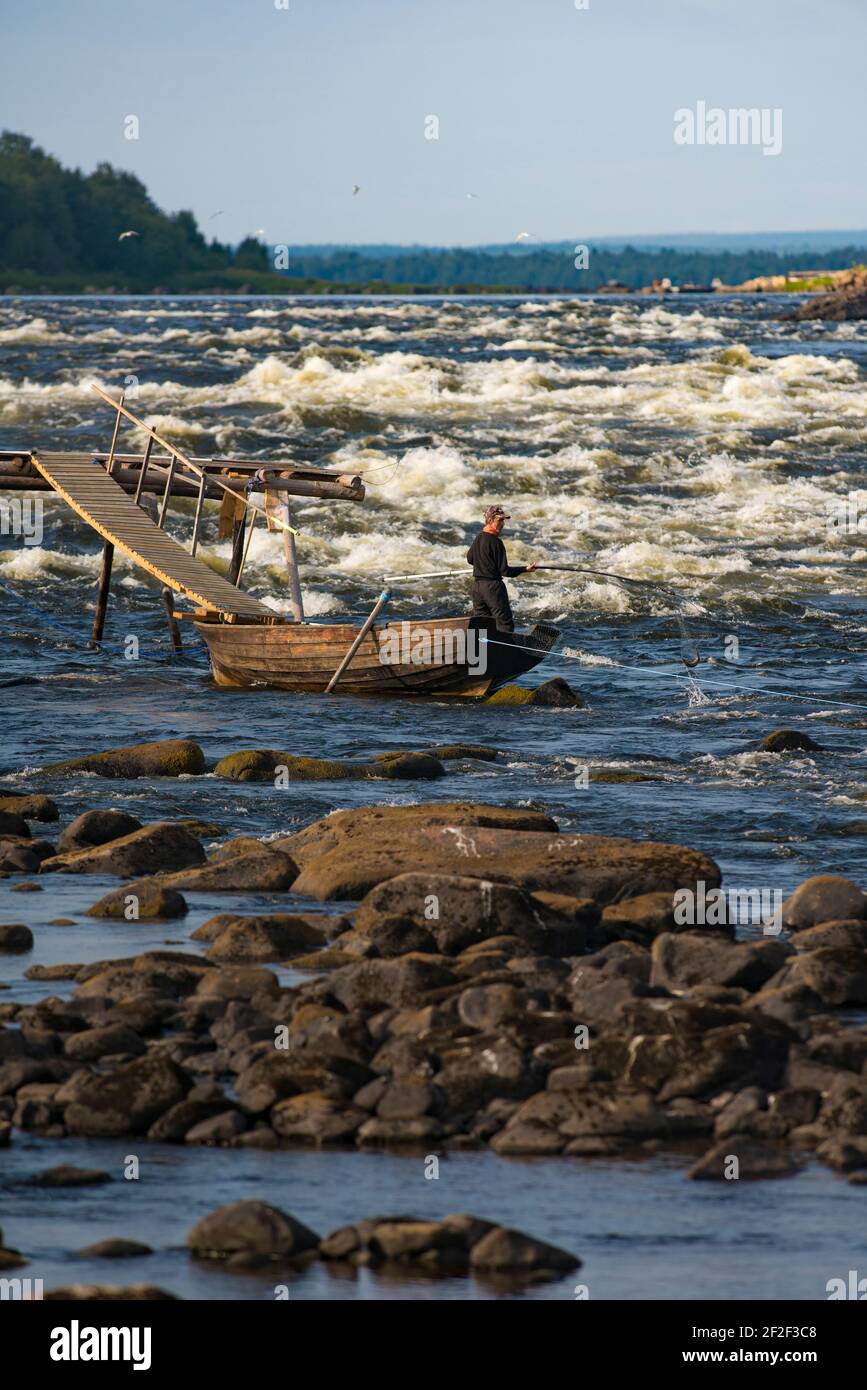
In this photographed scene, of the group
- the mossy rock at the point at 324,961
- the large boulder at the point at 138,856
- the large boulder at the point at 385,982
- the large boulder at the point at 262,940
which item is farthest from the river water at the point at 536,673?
the large boulder at the point at 385,982

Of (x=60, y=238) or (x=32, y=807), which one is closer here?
(x=32, y=807)

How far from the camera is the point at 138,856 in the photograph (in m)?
13.3

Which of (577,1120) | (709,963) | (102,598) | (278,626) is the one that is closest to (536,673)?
(278,626)

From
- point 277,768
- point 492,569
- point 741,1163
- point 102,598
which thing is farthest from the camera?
point 102,598

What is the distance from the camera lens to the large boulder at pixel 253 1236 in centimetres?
752

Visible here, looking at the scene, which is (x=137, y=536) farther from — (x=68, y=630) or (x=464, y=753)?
(x=464, y=753)

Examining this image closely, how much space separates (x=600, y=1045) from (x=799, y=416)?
140ft

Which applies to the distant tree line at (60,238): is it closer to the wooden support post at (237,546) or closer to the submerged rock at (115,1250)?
the wooden support post at (237,546)

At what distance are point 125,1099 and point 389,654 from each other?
11.9 metres

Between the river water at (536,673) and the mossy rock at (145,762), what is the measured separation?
1.07 feet

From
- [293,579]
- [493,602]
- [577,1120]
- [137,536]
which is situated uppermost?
[137,536]

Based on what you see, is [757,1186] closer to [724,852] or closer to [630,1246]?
[630,1246]

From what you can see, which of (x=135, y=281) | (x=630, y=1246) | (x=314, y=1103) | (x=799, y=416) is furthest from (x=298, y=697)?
(x=135, y=281)

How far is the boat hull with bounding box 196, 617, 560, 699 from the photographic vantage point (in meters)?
20.3
